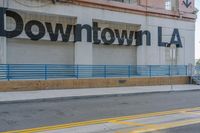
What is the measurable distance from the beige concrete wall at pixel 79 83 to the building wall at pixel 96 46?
3.11 m

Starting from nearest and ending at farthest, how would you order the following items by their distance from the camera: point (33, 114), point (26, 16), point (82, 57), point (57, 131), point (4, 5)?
point (57, 131), point (33, 114), point (4, 5), point (26, 16), point (82, 57)

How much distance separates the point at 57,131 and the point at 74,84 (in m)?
13.4

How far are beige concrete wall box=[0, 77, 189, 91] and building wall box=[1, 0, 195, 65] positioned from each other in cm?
311

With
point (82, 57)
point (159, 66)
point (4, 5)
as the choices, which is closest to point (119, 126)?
point (4, 5)

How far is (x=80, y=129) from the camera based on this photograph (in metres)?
9.02

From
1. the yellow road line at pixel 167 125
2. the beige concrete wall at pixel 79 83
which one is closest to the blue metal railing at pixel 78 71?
the beige concrete wall at pixel 79 83

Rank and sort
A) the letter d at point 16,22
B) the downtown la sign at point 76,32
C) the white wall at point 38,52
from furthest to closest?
the white wall at point 38,52
the downtown la sign at point 76,32
the letter d at point 16,22

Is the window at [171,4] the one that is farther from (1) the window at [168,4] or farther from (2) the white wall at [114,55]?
(2) the white wall at [114,55]

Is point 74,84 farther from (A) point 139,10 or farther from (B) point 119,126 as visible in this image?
(B) point 119,126

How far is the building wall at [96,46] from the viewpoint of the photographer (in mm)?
23641

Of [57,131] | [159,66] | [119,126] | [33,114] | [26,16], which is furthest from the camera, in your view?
[159,66]

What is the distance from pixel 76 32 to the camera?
25.8 metres

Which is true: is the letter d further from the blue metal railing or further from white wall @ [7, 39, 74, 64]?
the blue metal railing

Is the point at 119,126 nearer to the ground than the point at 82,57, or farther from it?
nearer to the ground
